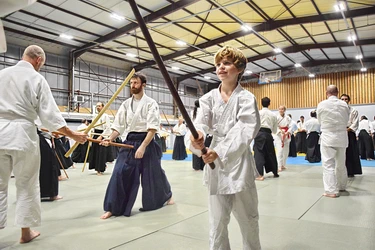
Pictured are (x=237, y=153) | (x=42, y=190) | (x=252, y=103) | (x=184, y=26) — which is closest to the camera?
(x=237, y=153)

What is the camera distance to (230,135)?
1.57 metres

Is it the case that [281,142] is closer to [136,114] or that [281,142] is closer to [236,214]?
[136,114]

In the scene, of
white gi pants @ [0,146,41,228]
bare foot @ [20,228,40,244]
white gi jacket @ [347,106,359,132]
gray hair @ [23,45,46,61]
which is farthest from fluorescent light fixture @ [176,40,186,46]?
bare foot @ [20,228,40,244]

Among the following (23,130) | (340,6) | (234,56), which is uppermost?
(340,6)

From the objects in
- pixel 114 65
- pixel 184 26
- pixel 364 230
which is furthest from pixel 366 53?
pixel 364 230

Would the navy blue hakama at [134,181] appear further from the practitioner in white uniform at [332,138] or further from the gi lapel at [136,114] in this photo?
the practitioner in white uniform at [332,138]

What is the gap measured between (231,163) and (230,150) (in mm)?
126

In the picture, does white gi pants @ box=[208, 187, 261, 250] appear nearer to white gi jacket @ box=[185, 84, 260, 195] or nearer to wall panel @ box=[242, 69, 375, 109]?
white gi jacket @ box=[185, 84, 260, 195]

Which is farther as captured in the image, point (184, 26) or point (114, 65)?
point (114, 65)

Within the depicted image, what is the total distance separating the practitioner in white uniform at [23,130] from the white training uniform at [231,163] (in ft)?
4.29

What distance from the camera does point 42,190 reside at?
3.80m

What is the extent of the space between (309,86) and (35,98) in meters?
19.4

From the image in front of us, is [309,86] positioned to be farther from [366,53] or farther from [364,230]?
[364,230]

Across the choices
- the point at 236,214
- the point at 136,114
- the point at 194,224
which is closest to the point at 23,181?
the point at 136,114
